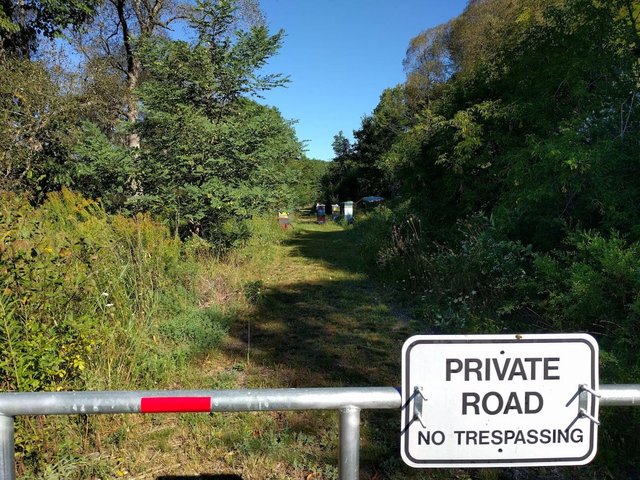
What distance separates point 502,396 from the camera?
4.68ft

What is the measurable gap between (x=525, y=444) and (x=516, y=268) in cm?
468

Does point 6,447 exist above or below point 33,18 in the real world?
below

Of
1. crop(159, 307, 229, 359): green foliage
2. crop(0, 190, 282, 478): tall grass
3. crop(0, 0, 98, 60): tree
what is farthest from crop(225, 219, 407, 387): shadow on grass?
crop(0, 0, 98, 60): tree

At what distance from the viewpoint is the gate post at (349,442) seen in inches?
55.7

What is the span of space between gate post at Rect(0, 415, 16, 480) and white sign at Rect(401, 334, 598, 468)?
4.15ft

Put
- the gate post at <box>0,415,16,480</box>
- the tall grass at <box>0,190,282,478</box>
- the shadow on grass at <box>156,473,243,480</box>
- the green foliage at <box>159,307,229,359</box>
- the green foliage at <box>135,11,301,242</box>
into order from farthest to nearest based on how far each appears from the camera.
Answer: the green foliage at <box>135,11,301,242</box>, the green foliage at <box>159,307,229,359</box>, the shadow on grass at <box>156,473,243,480</box>, the tall grass at <box>0,190,282,478</box>, the gate post at <box>0,415,16,480</box>

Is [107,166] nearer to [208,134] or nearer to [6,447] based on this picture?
[208,134]

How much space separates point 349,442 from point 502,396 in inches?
20.9

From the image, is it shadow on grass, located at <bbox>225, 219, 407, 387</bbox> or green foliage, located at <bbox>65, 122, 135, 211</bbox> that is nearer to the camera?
shadow on grass, located at <bbox>225, 219, 407, 387</bbox>

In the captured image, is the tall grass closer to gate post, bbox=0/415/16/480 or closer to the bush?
gate post, bbox=0/415/16/480

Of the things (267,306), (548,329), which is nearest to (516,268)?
(548,329)

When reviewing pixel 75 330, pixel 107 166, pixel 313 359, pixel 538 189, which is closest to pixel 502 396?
pixel 75 330

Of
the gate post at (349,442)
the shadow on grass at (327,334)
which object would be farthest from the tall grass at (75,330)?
the gate post at (349,442)

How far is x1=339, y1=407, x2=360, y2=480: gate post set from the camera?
1416 millimetres
